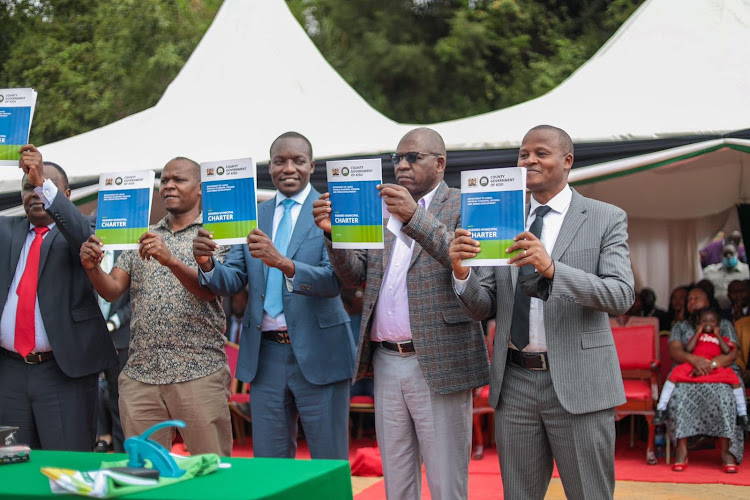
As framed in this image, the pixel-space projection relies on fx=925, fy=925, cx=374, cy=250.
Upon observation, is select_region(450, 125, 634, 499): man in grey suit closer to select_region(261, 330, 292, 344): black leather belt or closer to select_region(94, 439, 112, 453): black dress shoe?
select_region(261, 330, 292, 344): black leather belt

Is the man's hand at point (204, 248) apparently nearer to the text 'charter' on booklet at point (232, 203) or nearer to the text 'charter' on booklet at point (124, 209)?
the text 'charter' on booklet at point (232, 203)

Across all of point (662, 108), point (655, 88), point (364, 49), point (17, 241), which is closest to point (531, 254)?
point (17, 241)

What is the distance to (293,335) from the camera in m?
4.48

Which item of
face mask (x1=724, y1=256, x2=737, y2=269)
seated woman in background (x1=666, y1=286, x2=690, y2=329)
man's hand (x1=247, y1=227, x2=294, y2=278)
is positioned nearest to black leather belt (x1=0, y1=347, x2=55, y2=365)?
man's hand (x1=247, y1=227, x2=294, y2=278)

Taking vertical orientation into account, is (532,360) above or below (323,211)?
below

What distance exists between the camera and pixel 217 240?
4.32 metres

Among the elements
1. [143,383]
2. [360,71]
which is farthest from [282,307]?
[360,71]

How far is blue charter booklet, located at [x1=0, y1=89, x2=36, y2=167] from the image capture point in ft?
14.6

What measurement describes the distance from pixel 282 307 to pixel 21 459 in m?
1.60

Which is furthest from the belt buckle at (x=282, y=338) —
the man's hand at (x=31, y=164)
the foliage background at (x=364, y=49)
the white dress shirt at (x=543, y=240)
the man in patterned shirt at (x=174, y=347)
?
the foliage background at (x=364, y=49)

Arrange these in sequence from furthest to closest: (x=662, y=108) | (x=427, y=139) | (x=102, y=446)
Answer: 1. (x=102, y=446)
2. (x=662, y=108)
3. (x=427, y=139)

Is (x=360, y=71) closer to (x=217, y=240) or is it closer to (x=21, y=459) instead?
(x=217, y=240)

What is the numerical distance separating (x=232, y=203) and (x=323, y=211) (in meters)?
0.46

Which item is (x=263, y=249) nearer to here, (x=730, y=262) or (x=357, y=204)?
(x=357, y=204)
